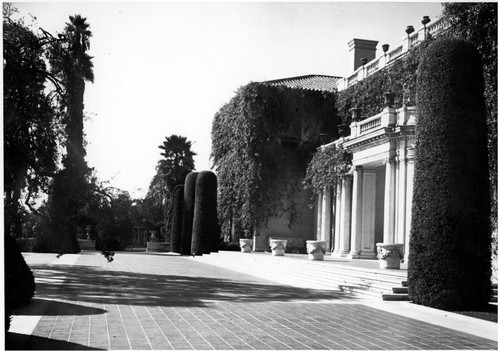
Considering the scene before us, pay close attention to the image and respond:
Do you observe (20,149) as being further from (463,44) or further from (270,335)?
(463,44)

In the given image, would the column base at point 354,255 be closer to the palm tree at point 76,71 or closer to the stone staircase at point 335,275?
the stone staircase at point 335,275

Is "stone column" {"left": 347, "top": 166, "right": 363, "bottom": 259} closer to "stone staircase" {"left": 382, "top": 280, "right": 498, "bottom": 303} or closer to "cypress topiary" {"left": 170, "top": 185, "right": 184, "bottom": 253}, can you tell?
"stone staircase" {"left": 382, "top": 280, "right": 498, "bottom": 303}

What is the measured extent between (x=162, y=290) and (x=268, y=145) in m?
21.9

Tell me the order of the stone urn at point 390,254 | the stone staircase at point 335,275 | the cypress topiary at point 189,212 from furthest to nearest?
the cypress topiary at point 189,212 → the stone urn at point 390,254 → the stone staircase at point 335,275

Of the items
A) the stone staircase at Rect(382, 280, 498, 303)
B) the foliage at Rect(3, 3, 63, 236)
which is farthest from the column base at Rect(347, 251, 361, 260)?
the foliage at Rect(3, 3, 63, 236)

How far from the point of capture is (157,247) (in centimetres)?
4884

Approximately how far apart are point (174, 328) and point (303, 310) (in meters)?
3.73

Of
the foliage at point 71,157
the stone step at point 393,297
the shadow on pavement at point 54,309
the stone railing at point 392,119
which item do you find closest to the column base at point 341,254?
the stone railing at point 392,119

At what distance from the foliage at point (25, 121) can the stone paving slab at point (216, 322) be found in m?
2.43

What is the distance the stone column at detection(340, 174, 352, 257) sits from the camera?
2862 centimetres

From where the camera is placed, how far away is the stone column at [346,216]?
28625mm

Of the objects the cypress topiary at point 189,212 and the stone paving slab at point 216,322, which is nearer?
the stone paving slab at point 216,322

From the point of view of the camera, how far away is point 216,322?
1053 centimetres

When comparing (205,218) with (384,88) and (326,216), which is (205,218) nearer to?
(326,216)
